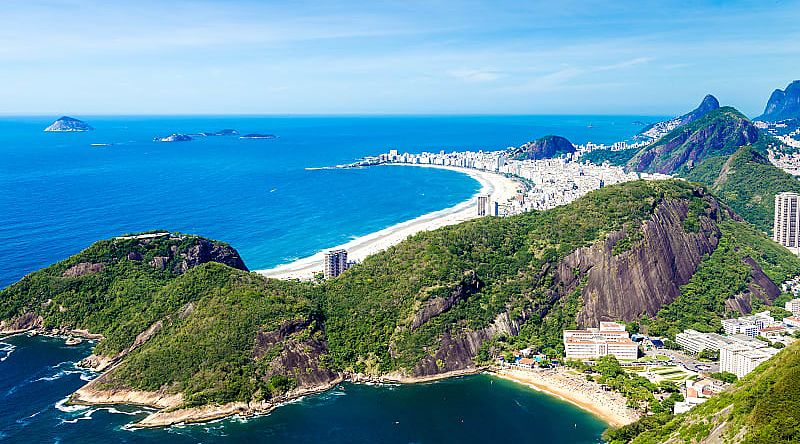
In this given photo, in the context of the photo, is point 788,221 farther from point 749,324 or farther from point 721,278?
point 749,324

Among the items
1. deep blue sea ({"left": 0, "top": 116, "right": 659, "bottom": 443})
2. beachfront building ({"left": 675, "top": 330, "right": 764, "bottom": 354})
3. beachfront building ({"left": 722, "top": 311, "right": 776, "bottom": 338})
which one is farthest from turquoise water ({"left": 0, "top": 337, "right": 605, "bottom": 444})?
beachfront building ({"left": 722, "top": 311, "right": 776, "bottom": 338})

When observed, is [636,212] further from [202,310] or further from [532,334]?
[202,310]

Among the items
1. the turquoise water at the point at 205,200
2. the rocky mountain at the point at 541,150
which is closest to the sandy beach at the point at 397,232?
the turquoise water at the point at 205,200

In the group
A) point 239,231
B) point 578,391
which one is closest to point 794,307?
point 578,391

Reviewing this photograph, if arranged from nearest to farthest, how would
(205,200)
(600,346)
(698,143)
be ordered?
(600,346)
(205,200)
(698,143)

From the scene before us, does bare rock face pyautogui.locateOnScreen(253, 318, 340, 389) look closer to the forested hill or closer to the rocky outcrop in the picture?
the forested hill

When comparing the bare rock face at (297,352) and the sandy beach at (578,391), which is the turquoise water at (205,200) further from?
the sandy beach at (578,391)
